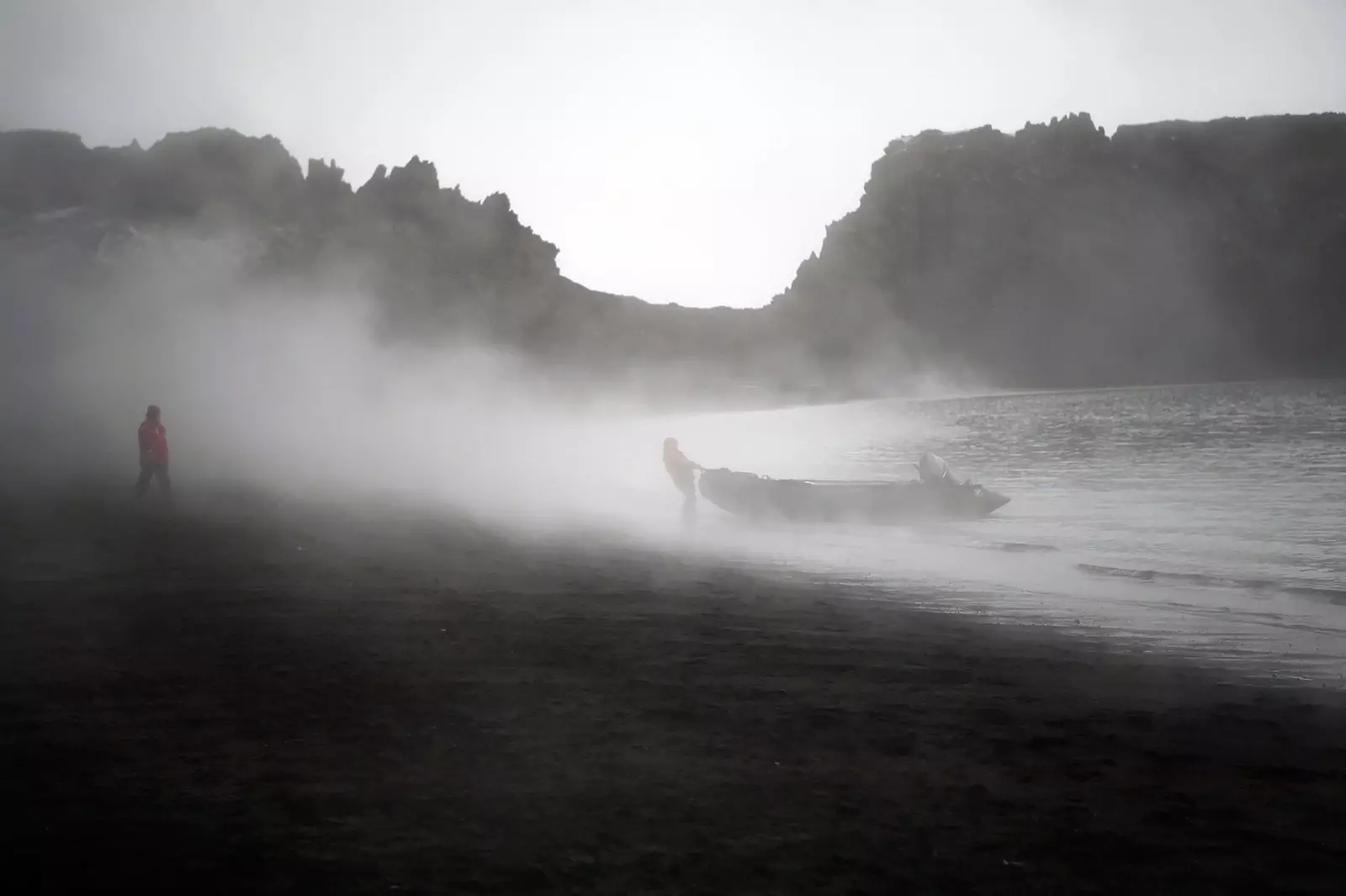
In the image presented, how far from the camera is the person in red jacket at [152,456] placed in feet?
85.1

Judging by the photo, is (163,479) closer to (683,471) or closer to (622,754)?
(683,471)

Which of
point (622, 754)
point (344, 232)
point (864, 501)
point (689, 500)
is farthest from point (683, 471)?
point (344, 232)

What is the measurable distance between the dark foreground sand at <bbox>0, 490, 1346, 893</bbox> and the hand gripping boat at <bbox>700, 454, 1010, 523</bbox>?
47.1ft

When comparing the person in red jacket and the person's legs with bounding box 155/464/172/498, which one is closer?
the person in red jacket

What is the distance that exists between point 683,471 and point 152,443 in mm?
15947

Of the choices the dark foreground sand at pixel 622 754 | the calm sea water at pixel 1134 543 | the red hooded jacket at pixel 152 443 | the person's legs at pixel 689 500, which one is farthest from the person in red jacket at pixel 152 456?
the calm sea water at pixel 1134 543

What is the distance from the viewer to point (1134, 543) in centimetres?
2408

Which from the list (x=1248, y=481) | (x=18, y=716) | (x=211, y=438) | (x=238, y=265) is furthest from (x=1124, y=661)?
(x=238, y=265)

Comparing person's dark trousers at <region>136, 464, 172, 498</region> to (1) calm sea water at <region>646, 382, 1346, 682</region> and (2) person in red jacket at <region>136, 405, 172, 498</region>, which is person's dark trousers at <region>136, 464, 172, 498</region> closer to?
(2) person in red jacket at <region>136, 405, 172, 498</region>

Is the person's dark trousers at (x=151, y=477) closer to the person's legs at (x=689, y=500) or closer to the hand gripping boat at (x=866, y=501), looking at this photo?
the person's legs at (x=689, y=500)

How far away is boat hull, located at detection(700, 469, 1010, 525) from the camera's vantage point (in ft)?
96.4

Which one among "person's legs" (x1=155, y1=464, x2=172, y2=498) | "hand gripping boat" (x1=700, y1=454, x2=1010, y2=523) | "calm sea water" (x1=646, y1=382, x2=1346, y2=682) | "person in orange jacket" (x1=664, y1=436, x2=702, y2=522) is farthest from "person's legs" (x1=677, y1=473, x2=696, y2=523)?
"person's legs" (x1=155, y1=464, x2=172, y2=498)

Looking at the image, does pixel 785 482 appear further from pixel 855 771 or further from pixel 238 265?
pixel 238 265

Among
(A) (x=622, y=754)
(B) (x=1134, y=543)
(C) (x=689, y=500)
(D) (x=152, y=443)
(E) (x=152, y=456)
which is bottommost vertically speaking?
(A) (x=622, y=754)
